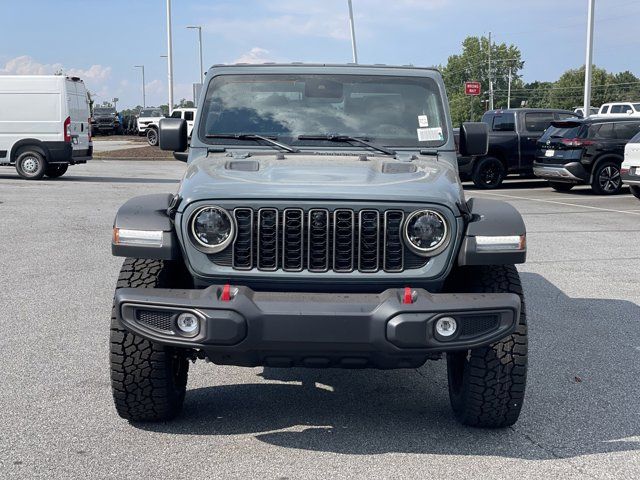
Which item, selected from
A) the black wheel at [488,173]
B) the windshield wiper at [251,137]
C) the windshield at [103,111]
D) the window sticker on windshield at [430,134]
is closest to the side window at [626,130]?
the black wheel at [488,173]

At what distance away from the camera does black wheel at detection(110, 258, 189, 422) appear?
4.67 m

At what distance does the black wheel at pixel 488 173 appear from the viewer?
888 inches

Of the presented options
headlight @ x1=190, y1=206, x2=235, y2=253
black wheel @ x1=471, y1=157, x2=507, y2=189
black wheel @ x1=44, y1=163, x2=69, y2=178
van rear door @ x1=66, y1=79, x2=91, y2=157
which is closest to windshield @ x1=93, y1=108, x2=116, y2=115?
black wheel @ x1=44, y1=163, x2=69, y2=178

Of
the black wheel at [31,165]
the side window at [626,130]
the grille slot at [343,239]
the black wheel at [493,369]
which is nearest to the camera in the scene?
the grille slot at [343,239]

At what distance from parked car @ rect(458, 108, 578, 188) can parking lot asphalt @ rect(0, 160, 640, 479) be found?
44.8ft

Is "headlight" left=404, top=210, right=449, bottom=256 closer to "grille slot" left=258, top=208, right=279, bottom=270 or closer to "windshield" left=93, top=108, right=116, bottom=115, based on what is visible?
"grille slot" left=258, top=208, right=279, bottom=270

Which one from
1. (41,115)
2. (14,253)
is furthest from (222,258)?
(41,115)

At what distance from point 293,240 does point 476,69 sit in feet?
499

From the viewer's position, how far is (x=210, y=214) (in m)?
4.53

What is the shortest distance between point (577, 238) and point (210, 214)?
31.1ft

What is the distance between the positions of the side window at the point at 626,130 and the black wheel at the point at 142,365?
1748cm

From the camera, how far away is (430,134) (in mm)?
5875

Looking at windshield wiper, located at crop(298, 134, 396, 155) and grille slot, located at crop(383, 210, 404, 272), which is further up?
windshield wiper, located at crop(298, 134, 396, 155)

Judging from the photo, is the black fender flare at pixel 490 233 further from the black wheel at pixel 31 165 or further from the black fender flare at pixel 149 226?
the black wheel at pixel 31 165
